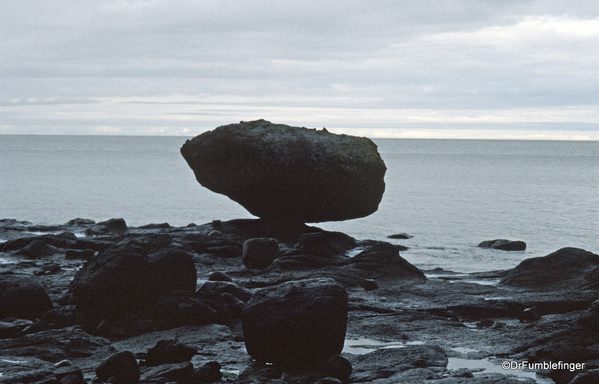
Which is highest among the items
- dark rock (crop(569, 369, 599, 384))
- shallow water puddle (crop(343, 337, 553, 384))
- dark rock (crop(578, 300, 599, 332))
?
dark rock (crop(578, 300, 599, 332))

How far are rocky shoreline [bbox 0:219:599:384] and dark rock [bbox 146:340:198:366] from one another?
0.02 m

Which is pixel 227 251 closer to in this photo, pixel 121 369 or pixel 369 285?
pixel 369 285

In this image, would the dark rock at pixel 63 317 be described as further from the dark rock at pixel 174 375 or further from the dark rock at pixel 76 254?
the dark rock at pixel 76 254

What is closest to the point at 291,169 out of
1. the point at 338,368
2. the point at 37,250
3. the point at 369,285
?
the point at 369,285

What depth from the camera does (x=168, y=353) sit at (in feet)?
36.9

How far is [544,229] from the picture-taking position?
3594 centimetres

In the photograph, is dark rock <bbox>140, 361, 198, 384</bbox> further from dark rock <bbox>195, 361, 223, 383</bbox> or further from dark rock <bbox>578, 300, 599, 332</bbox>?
dark rock <bbox>578, 300, 599, 332</bbox>

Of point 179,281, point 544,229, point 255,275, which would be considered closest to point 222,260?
point 255,275

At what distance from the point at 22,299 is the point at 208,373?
6.06 m

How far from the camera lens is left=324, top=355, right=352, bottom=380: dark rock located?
34.7 feet

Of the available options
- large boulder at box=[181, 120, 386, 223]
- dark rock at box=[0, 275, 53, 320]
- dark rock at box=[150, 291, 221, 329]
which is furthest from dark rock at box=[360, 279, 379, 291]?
dark rock at box=[0, 275, 53, 320]

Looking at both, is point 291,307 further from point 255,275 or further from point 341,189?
point 341,189

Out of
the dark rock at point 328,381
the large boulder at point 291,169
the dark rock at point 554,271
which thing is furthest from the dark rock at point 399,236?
the dark rock at point 328,381

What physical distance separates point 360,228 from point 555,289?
19155 millimetres
